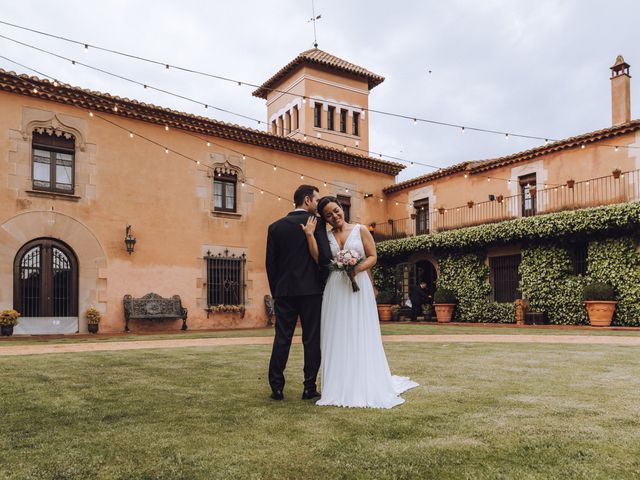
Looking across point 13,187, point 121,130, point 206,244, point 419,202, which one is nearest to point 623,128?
point 419,202

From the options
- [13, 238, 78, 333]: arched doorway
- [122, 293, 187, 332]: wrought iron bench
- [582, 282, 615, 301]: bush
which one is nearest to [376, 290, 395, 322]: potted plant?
[582, 282, 615, 301]: bush

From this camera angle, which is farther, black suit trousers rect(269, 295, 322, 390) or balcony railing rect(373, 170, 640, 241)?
balcony railing rect(373, 170, 640, 241)

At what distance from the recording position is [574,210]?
16031mm

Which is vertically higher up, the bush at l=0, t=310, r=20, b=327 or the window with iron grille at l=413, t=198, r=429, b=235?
the window with iron grille at l=413, t=198, r=429, b=235

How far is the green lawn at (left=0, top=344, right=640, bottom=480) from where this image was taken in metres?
2.46

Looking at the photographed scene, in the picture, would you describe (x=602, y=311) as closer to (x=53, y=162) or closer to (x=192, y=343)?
(x=192, y=343)

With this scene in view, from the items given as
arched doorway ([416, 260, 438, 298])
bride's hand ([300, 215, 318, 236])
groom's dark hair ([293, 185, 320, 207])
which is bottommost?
arched doorway ([416, 260, 438, 298])

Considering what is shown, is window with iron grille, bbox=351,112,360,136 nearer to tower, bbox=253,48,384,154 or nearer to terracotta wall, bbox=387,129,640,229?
tower, bbox=253,48,384,154

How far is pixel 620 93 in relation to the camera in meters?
18.7

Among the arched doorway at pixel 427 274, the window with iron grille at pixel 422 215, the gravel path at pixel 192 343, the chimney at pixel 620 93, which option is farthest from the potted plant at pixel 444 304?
the gravel path at pixel 192 343

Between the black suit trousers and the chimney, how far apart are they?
1807 centimetres

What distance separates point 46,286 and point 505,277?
14229mm

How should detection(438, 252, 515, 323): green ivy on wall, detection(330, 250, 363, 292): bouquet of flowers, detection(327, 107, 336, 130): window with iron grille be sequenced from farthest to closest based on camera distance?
detection(327, 107, 336, 130): window with iron grille
detection(438, 252, 515, 323): green ivy on wall
detection(330, 250, 363, 292): bouquet of flowers

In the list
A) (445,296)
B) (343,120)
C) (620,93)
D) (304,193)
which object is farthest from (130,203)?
(620,93)
